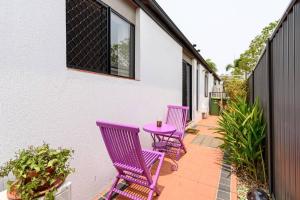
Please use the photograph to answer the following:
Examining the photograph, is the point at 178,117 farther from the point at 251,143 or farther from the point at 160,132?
the point at 251,143

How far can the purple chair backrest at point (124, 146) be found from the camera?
2344 millimetres

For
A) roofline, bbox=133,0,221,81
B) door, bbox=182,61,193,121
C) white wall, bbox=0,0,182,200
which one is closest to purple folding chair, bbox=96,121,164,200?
white wall, bbox=0,0,182,200

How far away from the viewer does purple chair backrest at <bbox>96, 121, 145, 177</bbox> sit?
7.69 ft

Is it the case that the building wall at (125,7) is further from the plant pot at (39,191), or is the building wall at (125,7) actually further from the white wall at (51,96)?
the plant pot at (39,191)

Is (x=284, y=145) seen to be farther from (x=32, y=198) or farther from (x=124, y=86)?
(x=124, y=86)

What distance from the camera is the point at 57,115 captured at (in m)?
2.17

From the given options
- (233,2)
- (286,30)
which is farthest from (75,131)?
(233,2)

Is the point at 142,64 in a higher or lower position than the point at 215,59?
lower

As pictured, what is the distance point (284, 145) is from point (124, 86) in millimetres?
2617

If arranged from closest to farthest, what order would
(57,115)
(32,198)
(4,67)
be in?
(32,198), (4,67), (57,115)

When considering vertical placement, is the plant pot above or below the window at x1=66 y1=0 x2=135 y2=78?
below

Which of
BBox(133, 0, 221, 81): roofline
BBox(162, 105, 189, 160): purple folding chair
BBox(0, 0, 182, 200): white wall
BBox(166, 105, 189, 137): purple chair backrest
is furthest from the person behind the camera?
BBox(166, 105, 189, 137): purple chair backrest

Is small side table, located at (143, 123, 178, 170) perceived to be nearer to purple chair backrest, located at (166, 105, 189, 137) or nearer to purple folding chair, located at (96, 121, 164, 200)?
purple chair backrest, located at (166, 105, 189, 137)

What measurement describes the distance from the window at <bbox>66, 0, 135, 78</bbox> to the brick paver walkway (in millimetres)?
2228
